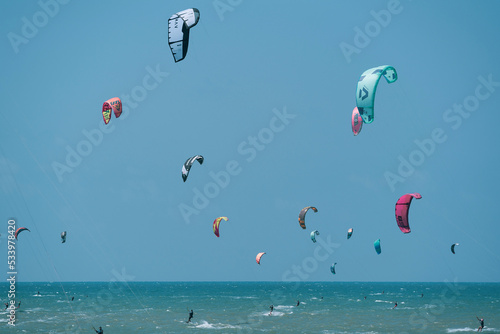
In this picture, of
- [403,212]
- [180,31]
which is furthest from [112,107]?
[403,212]

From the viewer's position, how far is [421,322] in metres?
39.1

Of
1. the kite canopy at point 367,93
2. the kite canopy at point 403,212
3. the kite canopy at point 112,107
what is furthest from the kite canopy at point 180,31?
the kite canopy at point 403,212

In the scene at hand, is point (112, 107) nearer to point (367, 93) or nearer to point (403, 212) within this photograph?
point (367, 93)

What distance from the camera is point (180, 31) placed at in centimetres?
2034

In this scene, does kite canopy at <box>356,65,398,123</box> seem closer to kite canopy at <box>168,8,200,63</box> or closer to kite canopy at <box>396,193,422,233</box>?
kite canopy at <box>396,193,422,233</box>

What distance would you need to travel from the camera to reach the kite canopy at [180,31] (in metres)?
20.1

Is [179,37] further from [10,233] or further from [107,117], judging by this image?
[107,117]

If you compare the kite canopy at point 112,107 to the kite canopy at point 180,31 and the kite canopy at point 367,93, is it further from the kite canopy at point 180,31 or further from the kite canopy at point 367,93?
the kite canopy at point 367,93

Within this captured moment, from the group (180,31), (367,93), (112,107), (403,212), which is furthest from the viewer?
(112,107)

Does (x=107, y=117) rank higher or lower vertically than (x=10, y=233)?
higher

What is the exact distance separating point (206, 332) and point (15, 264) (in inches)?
581

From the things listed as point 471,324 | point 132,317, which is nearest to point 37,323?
point 132,317

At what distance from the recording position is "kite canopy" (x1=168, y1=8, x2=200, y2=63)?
20094mm

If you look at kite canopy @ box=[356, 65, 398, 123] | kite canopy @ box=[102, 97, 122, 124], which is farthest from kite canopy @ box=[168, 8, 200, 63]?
kite canopy @ box=[102, 97, 122, 124]
